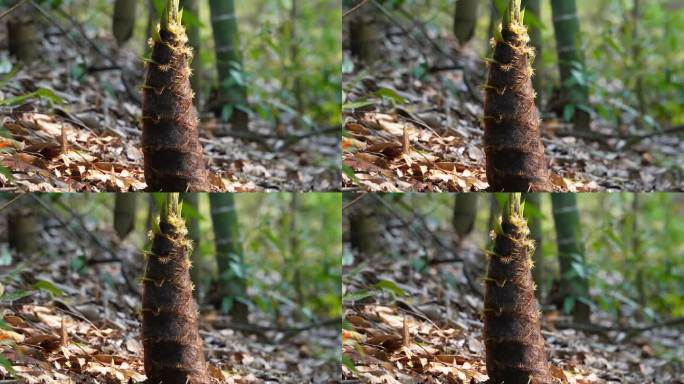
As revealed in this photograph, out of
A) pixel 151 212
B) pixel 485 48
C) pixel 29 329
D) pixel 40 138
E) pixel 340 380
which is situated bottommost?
pixel 340 380

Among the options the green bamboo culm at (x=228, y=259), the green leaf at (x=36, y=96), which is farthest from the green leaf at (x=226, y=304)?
the green leaf at (x=36, y=96)

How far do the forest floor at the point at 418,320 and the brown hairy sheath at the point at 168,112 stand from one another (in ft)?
2.20

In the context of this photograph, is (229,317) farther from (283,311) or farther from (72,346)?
(72,346)

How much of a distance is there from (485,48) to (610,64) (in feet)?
2.31

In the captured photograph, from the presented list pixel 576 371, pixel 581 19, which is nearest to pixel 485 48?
pixel 581 19

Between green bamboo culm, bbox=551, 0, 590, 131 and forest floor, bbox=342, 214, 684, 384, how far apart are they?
557 mm

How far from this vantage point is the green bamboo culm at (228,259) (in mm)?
3449

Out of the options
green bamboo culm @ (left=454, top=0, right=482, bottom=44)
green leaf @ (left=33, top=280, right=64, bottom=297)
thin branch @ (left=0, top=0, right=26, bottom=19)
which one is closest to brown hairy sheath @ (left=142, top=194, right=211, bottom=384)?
green leaf @ (left=33, top=280, right=64, bottom=297)

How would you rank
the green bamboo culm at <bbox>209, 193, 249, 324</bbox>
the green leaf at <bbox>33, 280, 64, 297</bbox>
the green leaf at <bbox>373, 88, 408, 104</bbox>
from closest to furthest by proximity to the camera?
the green leaf at <bbox>373, 88, 408, 104</bbox>, the green leaf at <bbox>33, 280, 64, 297</bbox>, the green bamboo culm at <bbox>209, 193, 249, 324</bbox>

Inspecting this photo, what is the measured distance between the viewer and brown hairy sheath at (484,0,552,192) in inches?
108

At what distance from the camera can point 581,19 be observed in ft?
11.1

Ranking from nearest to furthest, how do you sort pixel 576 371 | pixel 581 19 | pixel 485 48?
pixel 485 48
pixel 576 371
pixel 581 19

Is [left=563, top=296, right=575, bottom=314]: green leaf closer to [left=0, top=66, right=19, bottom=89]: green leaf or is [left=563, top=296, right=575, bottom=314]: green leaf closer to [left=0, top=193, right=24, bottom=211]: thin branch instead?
[left=0, top=193, right=24, bottom=211]: thin branch

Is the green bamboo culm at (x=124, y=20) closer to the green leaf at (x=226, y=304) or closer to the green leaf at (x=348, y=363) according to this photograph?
the green leaf at (x=226, y=304)
